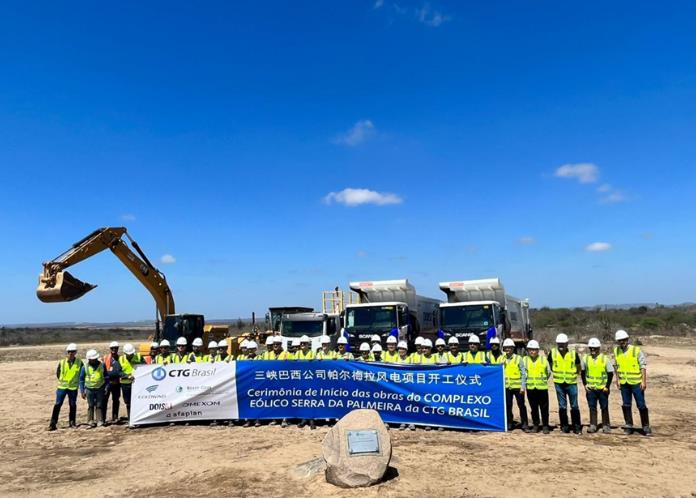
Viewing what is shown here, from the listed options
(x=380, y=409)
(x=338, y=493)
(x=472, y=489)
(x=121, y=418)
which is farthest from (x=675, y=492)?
(x=121, y=418)

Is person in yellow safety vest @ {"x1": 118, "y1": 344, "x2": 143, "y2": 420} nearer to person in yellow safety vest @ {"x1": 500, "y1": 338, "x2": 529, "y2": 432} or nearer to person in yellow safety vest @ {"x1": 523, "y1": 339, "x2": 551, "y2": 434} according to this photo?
person in yellow safety vest @ {"x1": 500, "y1": 338, "x2": 529, "y2": 432}

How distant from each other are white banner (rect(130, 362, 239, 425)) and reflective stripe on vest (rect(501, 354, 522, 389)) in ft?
19.0

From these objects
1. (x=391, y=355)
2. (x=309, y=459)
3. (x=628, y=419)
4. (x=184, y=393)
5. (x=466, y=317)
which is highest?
(x=466, y=317)

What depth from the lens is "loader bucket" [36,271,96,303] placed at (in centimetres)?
1883

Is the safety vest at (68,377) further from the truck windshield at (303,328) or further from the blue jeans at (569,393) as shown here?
the blue jeans at (569,393)

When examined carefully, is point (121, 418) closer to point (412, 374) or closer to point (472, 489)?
point (412, 374)

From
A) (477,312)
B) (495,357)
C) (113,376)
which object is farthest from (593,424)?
(113,376)

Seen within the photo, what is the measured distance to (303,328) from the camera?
70.1 ft

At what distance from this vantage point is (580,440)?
389 inches

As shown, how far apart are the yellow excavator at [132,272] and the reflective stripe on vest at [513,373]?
15.2 meters

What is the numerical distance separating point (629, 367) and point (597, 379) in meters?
0.66

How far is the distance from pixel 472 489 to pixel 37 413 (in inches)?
502

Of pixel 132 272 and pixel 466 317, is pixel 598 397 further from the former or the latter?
pixel 132 272

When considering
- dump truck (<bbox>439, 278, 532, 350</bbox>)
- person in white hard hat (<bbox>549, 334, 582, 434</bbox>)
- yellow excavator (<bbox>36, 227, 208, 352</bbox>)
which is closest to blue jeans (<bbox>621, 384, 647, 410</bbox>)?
person in white hard hat (<bbox>549, 334, 582, 434</bbox>)
